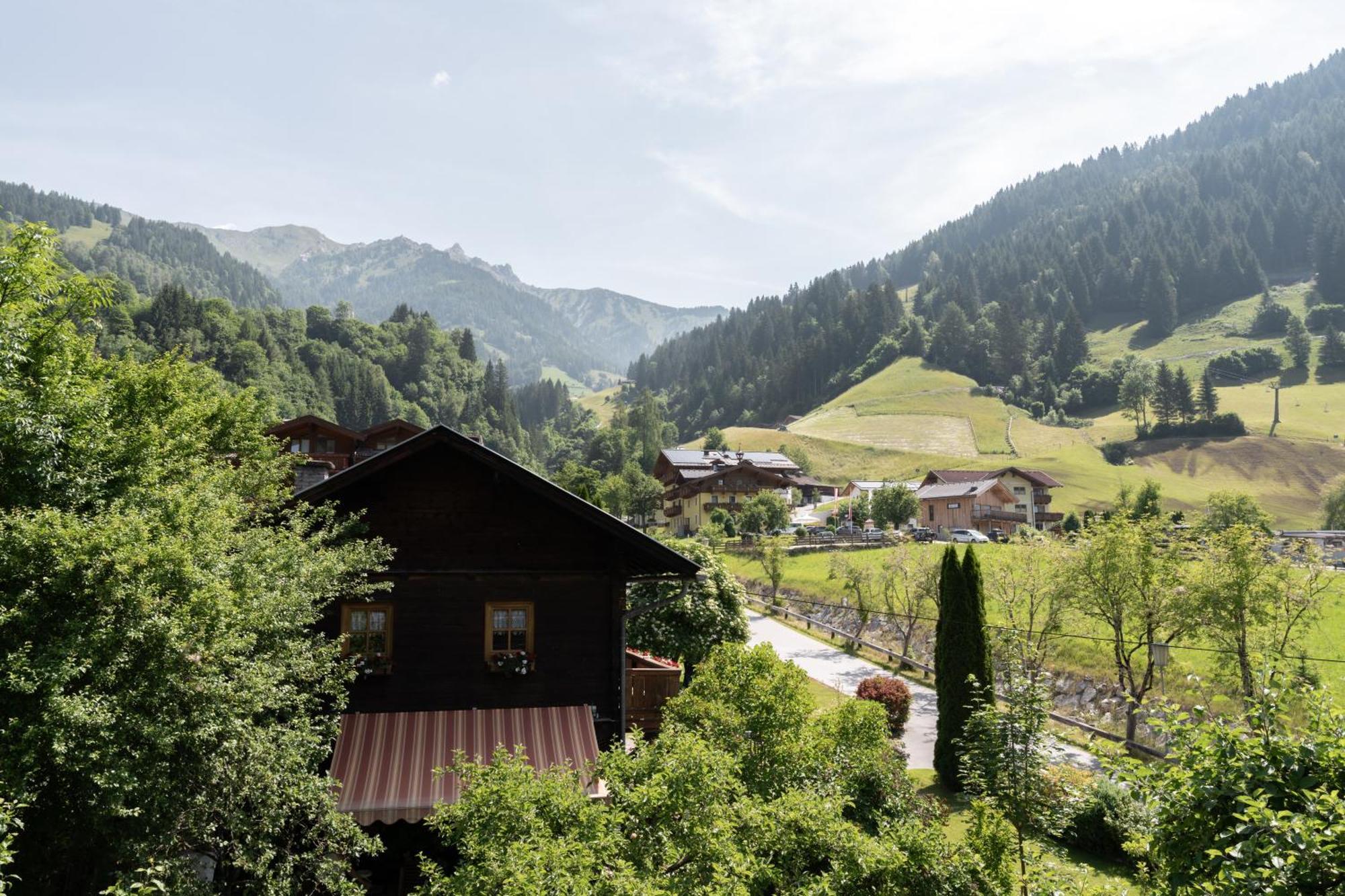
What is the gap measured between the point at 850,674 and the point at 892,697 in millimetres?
10462

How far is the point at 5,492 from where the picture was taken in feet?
33.6

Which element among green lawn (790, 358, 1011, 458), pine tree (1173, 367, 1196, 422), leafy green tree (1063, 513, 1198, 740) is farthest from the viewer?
green lawn (790, 358, 1011, 458)

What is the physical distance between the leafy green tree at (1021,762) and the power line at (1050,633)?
8.94 meters

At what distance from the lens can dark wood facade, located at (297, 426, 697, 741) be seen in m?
15.4

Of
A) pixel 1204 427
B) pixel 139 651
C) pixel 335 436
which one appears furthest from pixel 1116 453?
pixel 139 651

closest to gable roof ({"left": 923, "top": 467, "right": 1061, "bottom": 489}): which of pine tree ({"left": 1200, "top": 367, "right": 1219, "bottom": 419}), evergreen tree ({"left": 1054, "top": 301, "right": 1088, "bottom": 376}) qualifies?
pine tree ({"left": 1200, "top": 367, "right": 1219, "bottom": 419})

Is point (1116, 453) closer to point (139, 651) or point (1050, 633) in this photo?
point (1050, 633)

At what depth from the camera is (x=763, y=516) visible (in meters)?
86.7

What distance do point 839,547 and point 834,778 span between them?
2454 inches

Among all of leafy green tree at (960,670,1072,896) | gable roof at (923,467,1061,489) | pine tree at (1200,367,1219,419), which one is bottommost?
leafy green tree at (960,670,1072,896)

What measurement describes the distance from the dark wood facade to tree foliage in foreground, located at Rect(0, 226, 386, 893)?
1825 mm

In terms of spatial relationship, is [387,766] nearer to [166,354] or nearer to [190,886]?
[190,886]

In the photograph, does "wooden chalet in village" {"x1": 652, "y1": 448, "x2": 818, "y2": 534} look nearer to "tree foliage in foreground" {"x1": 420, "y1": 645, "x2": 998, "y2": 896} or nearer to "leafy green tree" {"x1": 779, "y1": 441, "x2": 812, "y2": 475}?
"leafy green tree" {"x1": 779, "y1": 441, "x2": 812, "y2": 475}

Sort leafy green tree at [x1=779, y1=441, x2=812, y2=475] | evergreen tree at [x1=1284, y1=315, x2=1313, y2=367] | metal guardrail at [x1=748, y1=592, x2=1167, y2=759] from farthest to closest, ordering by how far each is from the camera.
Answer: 1. evergreen tree at [x1=1284, y1=315, x2=1313, y2=367]
2. leafy green tree at [x1=779, y1=441, x2=812, y2=475]
3. metal guardrail at [x1=748, y1=592, x2=1167, y2=759]
